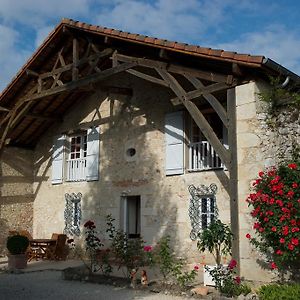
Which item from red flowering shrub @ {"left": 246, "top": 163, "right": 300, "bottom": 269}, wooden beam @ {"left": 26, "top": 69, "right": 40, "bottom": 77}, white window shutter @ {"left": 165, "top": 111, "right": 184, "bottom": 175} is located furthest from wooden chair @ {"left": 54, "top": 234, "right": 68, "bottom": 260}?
red flowering shrub @ {"left": 246, "top": 163, "right": 300, "bottom": 269}

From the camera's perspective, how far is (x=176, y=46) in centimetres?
746

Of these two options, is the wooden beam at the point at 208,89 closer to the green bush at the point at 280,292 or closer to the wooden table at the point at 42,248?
the green bush at the point at 280,292

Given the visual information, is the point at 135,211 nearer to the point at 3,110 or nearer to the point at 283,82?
the point at 3,110

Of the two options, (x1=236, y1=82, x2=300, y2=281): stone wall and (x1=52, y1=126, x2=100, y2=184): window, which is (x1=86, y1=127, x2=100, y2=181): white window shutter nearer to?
(x1=52, y1=126, x2=100, y2=184): window

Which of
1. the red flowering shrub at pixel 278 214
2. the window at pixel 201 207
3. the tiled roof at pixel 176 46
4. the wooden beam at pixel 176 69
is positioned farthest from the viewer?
the window at pixel 201 207

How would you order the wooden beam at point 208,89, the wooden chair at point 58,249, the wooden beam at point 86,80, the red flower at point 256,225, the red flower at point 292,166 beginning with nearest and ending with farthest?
the red flower at point 292,166
the red flower at point 256,225
the wooden beam at point 208,89
the wooden beam at point 86,80
the wooden chair at point 58,249

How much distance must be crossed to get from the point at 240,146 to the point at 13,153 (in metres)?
8.37

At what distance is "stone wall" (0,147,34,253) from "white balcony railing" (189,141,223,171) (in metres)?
6.07

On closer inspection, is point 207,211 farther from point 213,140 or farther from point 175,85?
point 175,85

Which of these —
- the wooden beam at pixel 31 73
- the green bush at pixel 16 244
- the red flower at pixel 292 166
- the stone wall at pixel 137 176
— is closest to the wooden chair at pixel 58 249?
the stone wall at pixel 137 176

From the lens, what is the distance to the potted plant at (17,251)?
33.2 ft

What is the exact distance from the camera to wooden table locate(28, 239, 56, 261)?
38.9 ft

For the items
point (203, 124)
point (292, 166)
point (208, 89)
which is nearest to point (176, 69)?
point (208, 89)

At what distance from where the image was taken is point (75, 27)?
31.4 ft
